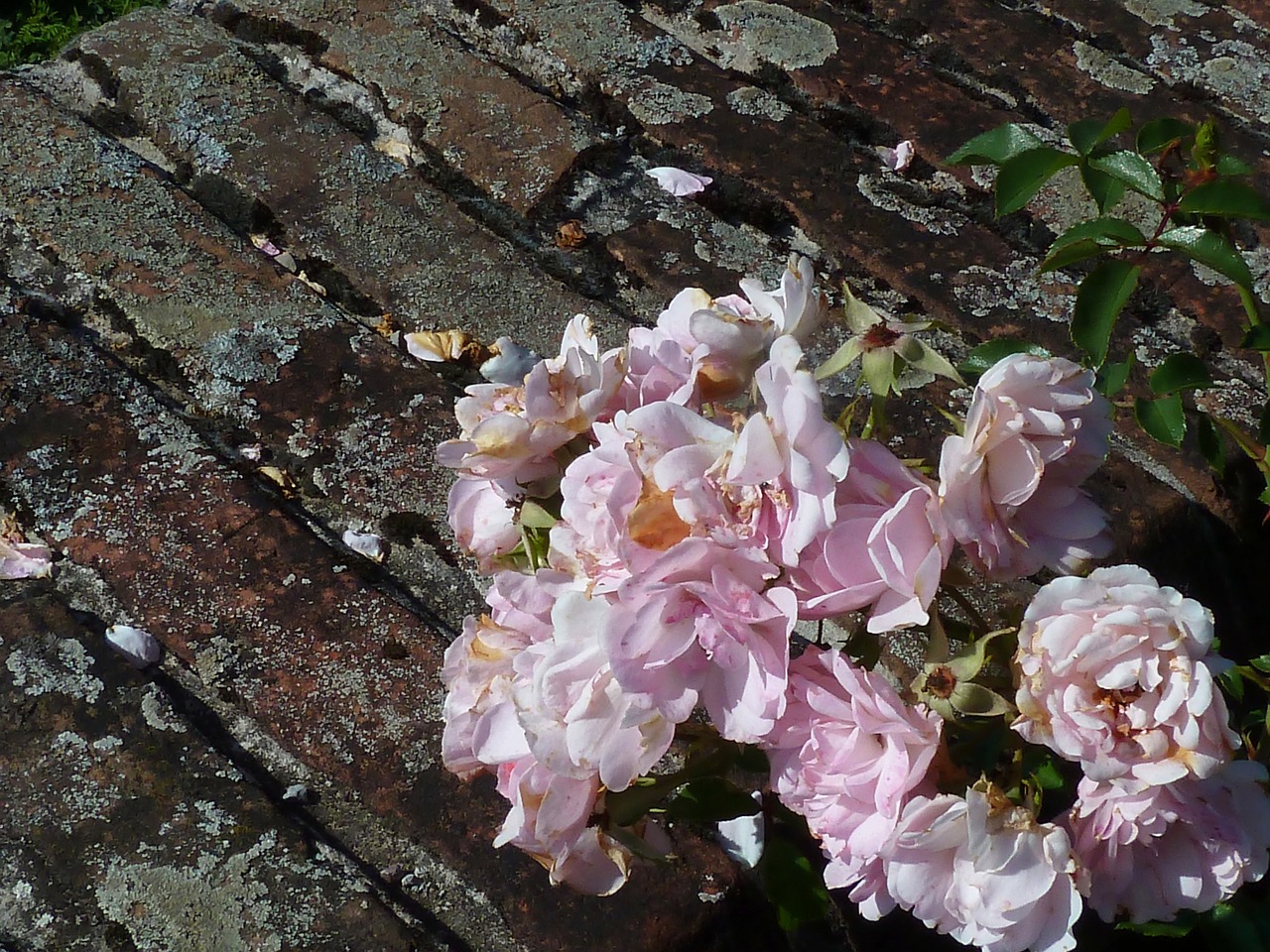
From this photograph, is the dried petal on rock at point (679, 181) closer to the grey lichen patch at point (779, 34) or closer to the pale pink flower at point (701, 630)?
the grey lichen patch at point (779, 34)

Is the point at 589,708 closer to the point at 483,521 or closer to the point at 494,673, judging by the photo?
the point at 494,673

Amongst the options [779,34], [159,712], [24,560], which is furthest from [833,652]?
[779,34]

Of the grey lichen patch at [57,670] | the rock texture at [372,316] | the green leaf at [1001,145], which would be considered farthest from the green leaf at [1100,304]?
the grey lichen patch at [57,670]

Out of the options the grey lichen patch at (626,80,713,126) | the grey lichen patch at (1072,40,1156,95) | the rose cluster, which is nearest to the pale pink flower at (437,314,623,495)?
the rose cluster

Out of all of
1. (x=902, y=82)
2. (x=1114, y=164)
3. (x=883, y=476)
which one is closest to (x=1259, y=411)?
(x=1114, y=164)

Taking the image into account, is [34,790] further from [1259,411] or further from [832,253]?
[1259,411]

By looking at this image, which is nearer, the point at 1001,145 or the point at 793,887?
the point at 793,887

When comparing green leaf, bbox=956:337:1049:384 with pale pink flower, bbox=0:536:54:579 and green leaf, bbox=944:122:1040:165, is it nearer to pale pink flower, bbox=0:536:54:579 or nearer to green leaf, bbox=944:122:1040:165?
green leaf, bbox=944:122:1040:165
